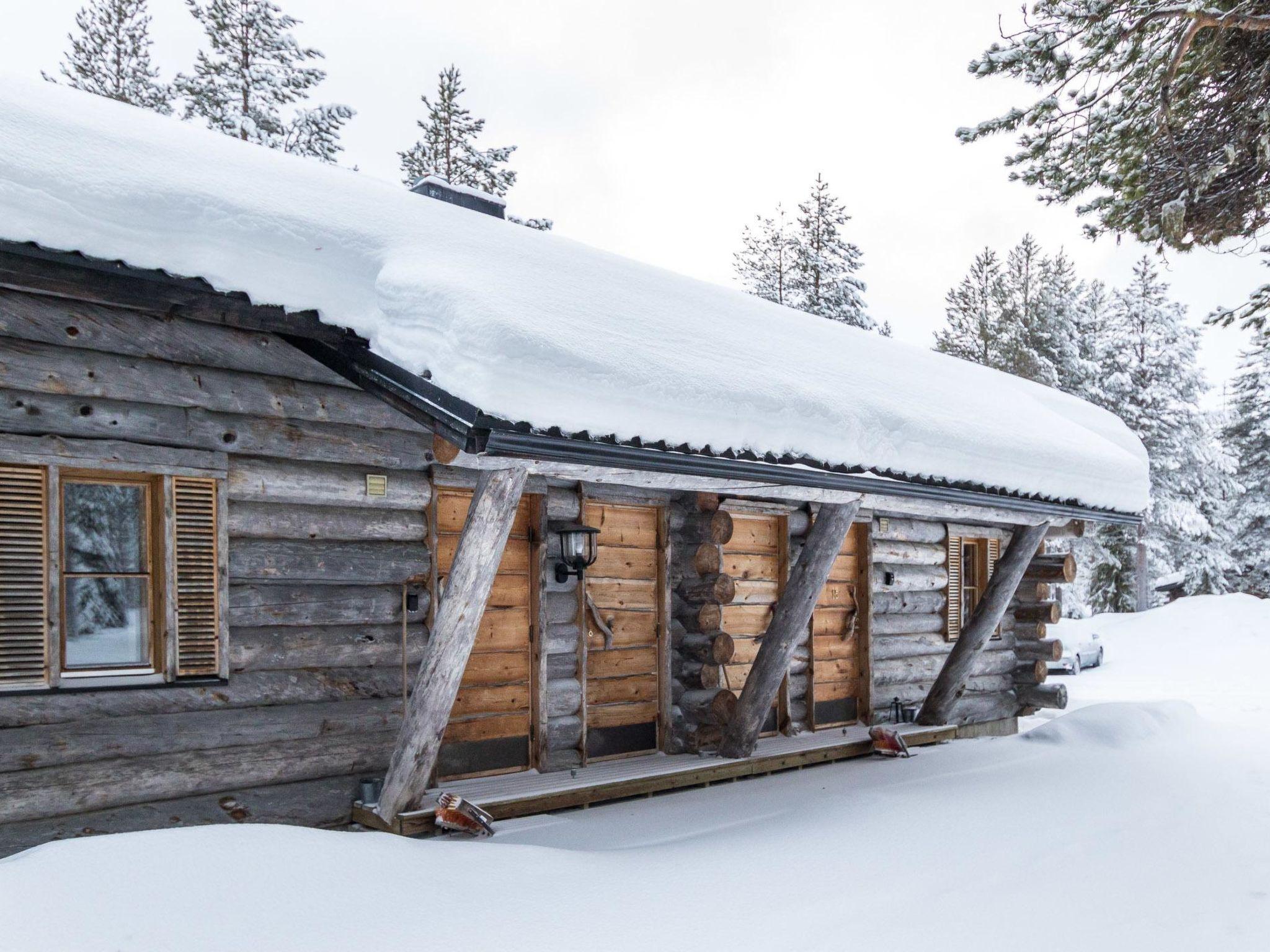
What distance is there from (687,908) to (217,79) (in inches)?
801

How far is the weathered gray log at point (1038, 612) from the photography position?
11602 mm

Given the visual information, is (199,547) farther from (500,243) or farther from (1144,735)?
(1144,735)

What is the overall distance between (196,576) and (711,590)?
4076 mm

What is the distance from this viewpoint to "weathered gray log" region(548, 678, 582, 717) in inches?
283

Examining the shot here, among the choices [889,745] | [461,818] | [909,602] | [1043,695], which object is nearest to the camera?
[461,818]

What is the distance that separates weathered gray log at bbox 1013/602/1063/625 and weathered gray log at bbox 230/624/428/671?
8251 mm

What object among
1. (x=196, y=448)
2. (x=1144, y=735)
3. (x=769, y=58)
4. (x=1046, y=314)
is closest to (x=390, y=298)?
(x=196, y=448)

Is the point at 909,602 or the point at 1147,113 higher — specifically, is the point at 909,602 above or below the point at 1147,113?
below

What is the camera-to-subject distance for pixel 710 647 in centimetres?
804

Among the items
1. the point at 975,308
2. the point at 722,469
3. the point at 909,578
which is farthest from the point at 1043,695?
the point at 975,308

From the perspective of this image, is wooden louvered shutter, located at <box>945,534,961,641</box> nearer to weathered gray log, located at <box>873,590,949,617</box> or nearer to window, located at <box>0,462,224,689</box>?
weathered gray log, located at <box>873,590,949,617</box>

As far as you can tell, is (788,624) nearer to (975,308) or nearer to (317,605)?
(317,605)

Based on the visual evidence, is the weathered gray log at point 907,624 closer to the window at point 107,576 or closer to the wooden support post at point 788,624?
the wooden support post at point 788,624

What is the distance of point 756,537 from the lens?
9039 mm
